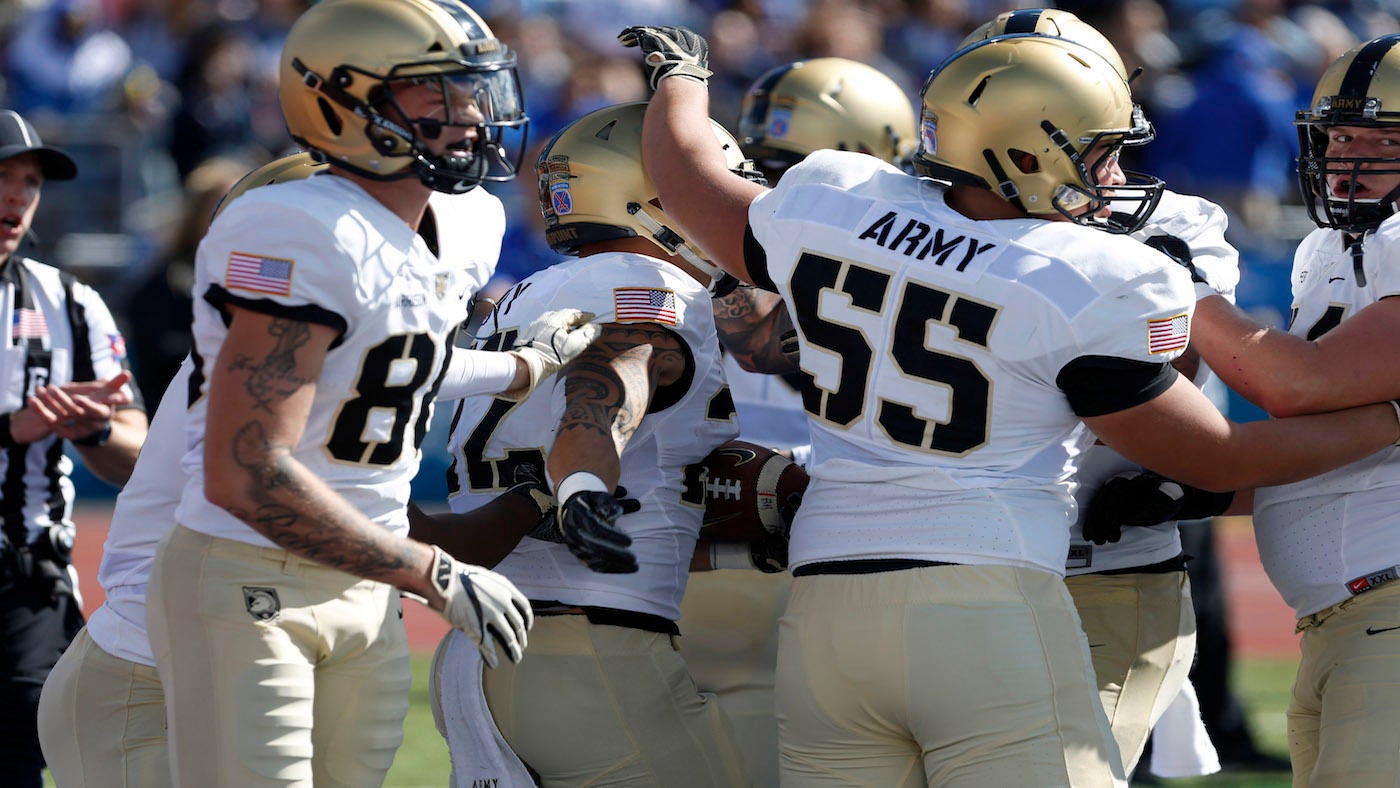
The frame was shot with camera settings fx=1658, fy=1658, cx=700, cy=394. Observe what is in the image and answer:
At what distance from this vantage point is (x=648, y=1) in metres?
12.5

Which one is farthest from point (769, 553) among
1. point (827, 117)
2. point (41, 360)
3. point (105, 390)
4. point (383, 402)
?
point (41, 360)

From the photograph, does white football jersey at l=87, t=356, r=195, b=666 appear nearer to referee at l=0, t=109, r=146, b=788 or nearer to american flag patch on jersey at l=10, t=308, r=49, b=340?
referee at l=0, t=109, r=146, b=788

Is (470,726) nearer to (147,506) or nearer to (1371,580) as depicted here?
(147,506)

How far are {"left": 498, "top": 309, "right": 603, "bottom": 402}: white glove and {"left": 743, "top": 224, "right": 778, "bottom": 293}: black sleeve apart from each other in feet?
1.19

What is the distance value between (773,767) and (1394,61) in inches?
85.2

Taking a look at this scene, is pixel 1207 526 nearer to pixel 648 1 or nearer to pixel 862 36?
pixel 862 36

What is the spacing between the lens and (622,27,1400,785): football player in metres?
2.94

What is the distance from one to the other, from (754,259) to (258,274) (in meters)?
1.03

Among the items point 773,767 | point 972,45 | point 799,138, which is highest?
point 972,45

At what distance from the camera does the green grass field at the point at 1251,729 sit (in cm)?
623

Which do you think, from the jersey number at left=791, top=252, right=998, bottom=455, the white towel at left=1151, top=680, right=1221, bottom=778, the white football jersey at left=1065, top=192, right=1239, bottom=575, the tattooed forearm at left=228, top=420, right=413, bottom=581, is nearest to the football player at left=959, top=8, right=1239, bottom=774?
the white football jersey at left=1065, top=192, right=1239, bottom=575

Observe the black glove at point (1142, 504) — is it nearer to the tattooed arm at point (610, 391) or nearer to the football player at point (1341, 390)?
the football player at point (1341, 390)

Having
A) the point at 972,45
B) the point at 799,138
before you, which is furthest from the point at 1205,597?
the point at 972,45

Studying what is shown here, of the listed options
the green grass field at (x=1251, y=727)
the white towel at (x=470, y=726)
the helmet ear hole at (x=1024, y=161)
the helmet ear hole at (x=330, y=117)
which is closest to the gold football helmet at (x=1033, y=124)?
the helmet ear hole at (x=1024, y=161)
